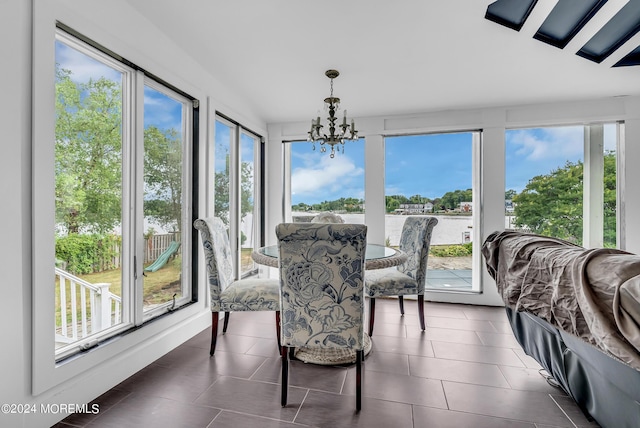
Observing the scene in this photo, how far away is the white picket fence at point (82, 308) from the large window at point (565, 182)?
4.11 metres

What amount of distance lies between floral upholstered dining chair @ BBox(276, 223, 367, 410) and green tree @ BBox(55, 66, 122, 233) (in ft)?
3.90

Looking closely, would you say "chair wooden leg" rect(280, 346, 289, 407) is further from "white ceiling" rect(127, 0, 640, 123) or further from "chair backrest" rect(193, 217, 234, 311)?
"white ceiling" rect(127, 0, 640, 123)

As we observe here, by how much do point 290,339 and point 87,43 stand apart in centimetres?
204

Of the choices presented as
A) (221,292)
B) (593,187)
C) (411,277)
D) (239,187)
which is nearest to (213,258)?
(221,292)

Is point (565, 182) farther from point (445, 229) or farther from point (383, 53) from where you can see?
point (383, 53)

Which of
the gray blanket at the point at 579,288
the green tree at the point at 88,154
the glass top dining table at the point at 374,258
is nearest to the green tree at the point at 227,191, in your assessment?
the glass top dining table at the point at 374,258

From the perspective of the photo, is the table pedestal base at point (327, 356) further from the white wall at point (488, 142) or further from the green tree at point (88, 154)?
the white wall at point (488, 142)

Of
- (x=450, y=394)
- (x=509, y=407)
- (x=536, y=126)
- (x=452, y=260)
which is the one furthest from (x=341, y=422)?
(x=536, y=126)

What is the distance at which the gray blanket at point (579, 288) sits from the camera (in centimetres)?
101

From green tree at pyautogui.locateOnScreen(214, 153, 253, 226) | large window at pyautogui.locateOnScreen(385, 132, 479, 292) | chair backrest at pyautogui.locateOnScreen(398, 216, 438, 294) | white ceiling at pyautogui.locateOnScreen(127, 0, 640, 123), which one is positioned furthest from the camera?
large window at pyautogui.locateOnScreen(385, 132, 479, 292)

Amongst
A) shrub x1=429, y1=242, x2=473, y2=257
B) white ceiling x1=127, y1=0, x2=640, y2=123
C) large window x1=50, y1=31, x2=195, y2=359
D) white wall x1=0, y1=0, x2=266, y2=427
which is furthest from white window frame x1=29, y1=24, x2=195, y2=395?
shrub x1=429, y1=242, x2=473, y2=257

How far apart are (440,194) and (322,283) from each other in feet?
9.80

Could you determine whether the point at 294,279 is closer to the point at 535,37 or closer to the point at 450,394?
the point at 450,394

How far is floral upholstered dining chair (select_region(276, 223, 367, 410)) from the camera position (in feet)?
5.46
